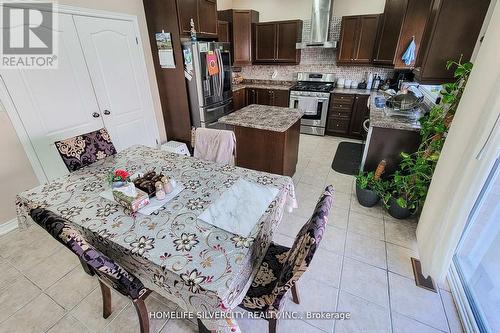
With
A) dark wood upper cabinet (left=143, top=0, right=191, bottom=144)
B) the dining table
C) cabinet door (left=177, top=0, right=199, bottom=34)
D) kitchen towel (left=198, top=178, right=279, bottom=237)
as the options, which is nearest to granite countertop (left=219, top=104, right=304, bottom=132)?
the dining table

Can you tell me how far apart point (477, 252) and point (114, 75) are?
156 inches

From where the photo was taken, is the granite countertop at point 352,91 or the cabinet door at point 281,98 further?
the cabinet door at point 281,98

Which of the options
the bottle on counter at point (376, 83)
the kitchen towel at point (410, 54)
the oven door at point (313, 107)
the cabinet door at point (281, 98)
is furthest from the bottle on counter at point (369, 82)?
the cabinet door at point (281, 98)

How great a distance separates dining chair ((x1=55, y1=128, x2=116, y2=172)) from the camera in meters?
1.76

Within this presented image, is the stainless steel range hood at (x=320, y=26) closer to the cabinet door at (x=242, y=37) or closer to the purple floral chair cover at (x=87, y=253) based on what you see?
the cabinet door at (x=242, y=37)

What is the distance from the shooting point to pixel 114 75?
2.83 meters

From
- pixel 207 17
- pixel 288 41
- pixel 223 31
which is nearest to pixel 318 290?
pixel 207 17

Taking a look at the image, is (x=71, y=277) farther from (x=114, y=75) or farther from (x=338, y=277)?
(x=114, y=75)

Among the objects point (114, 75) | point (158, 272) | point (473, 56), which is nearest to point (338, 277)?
point (158, 272)

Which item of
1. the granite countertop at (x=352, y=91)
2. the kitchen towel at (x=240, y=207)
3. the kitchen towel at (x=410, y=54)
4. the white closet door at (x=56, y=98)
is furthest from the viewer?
the granite countertop at (x=352, y=91)

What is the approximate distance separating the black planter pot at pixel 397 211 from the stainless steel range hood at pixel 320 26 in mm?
3083

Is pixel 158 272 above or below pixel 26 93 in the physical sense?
below

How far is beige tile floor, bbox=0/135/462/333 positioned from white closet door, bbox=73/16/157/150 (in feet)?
4.97

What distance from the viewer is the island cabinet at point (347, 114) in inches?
156
